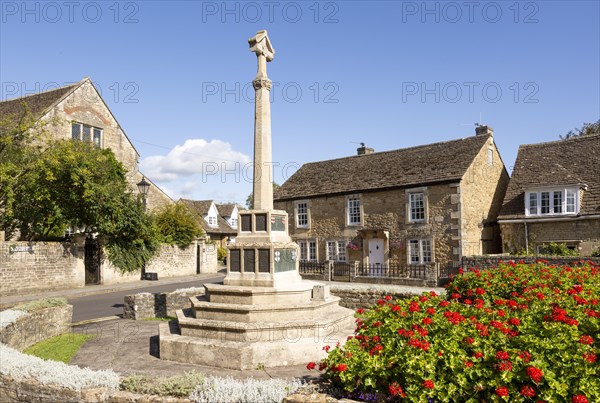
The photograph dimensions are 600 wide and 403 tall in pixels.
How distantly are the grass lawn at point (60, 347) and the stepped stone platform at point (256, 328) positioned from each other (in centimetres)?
209

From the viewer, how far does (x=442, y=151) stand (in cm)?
2833

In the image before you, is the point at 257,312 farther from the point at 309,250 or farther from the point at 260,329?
the point at 309,250

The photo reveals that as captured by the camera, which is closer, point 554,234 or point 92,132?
point 554,234

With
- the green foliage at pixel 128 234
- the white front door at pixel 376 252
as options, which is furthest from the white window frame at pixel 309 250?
the green foliage at pixel 128 234

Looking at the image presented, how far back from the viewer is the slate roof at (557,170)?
2370 centimetres

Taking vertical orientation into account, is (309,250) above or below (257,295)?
below

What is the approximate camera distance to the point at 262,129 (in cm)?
1110

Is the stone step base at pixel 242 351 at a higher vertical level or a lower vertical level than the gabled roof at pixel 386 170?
lower

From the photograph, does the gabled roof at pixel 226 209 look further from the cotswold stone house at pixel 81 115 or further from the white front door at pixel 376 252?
the white front door at pixel 376 252

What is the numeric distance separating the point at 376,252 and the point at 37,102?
25.0m

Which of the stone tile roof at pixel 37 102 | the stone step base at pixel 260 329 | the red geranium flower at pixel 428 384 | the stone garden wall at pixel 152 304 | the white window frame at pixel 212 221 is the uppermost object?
the stone tile roof at pixel 37 102

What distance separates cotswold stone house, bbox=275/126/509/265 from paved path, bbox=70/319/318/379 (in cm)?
1777

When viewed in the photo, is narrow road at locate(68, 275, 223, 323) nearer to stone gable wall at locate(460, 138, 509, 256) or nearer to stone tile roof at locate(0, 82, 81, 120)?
stone tile roof at locate(0, 82, 81, 120)

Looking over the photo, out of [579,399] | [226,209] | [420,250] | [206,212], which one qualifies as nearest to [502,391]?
[579,399]
